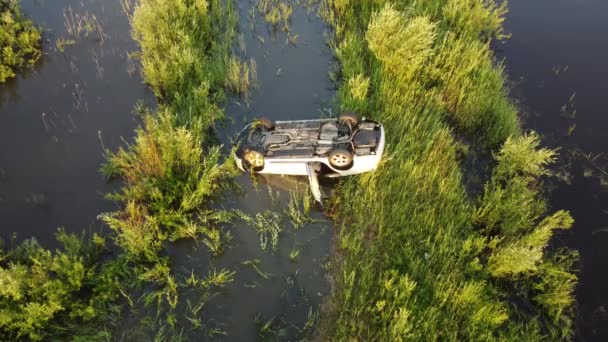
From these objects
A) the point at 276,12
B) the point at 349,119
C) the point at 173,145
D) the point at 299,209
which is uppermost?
the point at 276,12

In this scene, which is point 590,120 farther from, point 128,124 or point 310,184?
point 128,124

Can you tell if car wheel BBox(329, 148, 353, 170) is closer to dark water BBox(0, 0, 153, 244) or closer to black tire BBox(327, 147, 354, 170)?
black tire BBox(327, 147, 354, 170)

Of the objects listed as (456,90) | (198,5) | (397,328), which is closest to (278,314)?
(397,328)

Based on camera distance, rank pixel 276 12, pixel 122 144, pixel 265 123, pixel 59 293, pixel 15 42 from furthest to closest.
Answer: pixel 276 12
pixel 15 42
pixel 122 144
pixel 265 123
pixel 59 293

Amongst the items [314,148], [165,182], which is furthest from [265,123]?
[165,182]

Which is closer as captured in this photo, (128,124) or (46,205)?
(46,205)

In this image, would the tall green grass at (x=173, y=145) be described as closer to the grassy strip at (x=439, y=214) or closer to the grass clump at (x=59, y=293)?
the grass clump at (x=59, y=293)

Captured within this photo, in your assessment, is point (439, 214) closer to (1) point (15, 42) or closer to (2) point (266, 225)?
(2) point (266, 225)

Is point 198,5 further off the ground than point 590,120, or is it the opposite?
point 198,5
